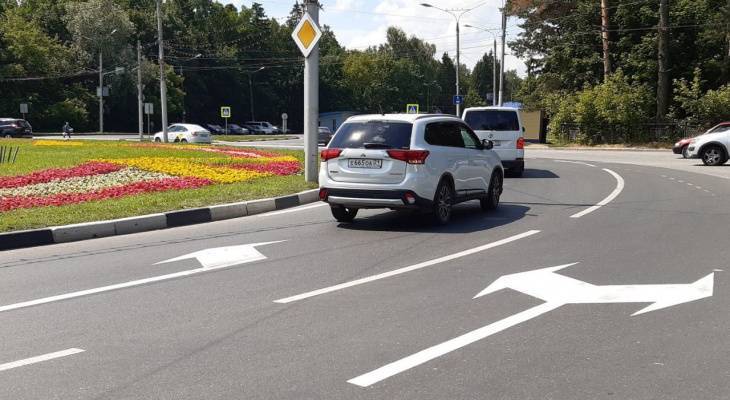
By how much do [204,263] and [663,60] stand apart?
43.6 metres

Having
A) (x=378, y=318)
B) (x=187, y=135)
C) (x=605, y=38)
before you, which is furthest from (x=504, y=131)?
(x=605, y=38)

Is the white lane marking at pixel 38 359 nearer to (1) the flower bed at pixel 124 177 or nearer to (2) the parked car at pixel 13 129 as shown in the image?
(1) the flower bed at pixel 124 177

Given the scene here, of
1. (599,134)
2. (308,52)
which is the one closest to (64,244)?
(308,52)

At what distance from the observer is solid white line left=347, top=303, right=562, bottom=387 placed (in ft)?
14.4

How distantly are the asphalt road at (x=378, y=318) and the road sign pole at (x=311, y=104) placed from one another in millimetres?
5850

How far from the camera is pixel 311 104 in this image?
52.7 feet

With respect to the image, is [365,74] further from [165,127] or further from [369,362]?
[369,362]

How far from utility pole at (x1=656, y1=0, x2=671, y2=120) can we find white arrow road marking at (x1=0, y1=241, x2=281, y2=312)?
4151 cm

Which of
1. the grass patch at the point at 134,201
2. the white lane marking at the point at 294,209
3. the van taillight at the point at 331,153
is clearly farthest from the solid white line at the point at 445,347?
the white lane marking at the point at 294,209

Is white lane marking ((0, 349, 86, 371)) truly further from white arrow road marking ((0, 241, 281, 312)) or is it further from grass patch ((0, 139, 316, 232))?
grass patch ((0, 139, 316, 232))

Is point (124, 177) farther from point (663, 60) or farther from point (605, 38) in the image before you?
point (605, 38)

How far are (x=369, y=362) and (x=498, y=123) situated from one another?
16.2m

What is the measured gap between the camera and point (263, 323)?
5605 millimetres

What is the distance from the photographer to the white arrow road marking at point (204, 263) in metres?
6.38
